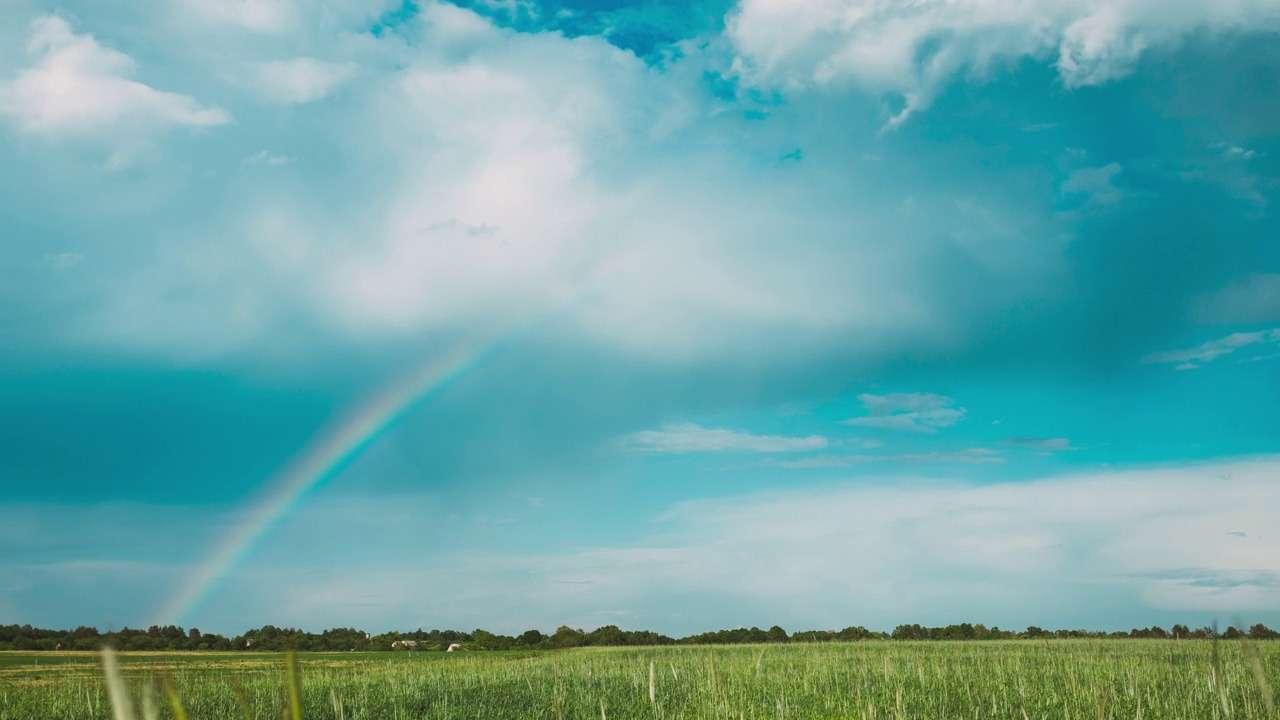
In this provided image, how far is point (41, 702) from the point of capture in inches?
730

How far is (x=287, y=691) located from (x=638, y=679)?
21512 mm

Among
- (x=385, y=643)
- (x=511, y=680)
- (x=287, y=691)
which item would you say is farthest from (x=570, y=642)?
(x=287, y=691)

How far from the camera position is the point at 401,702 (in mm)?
16969

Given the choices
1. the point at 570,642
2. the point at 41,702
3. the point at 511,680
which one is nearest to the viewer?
the point at 41,702

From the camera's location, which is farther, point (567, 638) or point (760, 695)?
point (567, 638)

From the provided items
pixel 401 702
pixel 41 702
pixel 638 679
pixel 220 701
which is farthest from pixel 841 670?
pixel 41 702

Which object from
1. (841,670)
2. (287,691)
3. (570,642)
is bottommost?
(570,642)

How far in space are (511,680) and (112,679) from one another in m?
23.6

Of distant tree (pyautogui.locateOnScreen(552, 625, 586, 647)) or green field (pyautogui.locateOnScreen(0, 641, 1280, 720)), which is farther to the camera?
distant tree (pyautogui.locateOnScreen(552, 625, 586, 647))

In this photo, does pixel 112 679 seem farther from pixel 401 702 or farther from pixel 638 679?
pixel 638 679

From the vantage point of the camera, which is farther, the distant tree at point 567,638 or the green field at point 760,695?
the distant tree at point 567,638

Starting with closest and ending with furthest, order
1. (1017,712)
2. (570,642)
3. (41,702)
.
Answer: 1. (1017,712)
2. (41,702)
3. (570,642)

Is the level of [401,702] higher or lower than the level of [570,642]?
higher

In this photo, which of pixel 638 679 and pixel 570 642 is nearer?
pixel 638 679
